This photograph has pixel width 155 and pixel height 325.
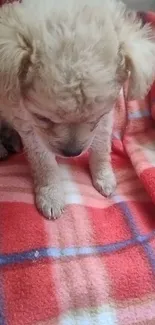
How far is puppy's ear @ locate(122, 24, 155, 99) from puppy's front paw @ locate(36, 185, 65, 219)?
43 cm

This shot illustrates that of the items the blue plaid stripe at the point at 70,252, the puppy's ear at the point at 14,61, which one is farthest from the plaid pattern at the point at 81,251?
the puppy's ear at the point at 14,61

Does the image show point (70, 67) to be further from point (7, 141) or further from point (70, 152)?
point (7, 141)

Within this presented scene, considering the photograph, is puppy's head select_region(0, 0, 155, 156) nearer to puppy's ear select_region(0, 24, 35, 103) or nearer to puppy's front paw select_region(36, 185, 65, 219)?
puppy's ear select_region(0, 24, 35, 103)

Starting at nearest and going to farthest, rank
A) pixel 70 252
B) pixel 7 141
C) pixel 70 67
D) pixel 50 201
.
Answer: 1. pixel 70 67
2. pixel 70 252
3. pixel 50 201
4. pixel 7 141

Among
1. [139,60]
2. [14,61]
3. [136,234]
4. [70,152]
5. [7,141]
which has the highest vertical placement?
[139,60]

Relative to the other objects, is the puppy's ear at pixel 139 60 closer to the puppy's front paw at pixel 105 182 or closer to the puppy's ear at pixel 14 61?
the puppy's ear at pixel 14 61

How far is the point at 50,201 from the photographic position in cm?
177

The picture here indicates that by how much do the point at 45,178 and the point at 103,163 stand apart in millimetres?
216

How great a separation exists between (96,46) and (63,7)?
0.61 ft

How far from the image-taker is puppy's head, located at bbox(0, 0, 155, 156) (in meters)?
1.36

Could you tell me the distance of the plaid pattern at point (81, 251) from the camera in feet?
4.85

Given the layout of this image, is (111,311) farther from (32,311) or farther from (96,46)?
(96,46)

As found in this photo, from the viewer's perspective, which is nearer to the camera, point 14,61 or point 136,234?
point 14,61

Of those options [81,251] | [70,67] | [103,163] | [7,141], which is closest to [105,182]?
[103,163]
